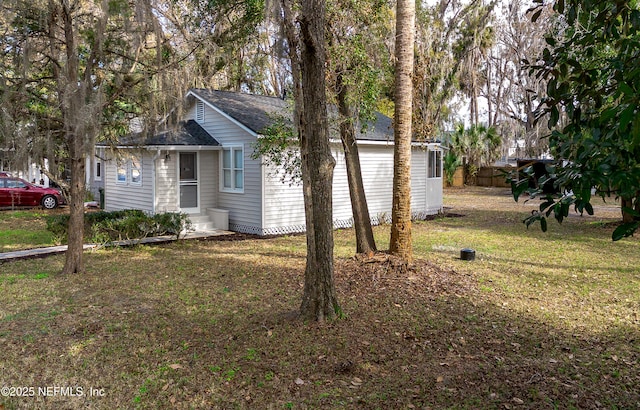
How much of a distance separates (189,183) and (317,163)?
940cm

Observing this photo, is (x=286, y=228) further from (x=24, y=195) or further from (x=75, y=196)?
(x=24, y=195)

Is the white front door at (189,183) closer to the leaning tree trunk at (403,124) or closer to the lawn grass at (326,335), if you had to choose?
the lawn grass at (326,335)

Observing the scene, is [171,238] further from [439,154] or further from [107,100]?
[439,154]

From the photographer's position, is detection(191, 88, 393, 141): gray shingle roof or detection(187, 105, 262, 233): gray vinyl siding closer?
detection(187, 105, 262, 233): gray vinyl siding

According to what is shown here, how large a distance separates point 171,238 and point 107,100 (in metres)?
4.91

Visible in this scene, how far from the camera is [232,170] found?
14.2 meters

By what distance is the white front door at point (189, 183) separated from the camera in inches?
563

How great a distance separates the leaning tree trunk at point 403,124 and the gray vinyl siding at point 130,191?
7.57m

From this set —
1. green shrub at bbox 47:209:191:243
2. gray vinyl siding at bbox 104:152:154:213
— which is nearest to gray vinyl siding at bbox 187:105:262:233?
gray vinyl siding at bbox 104:152:154:213

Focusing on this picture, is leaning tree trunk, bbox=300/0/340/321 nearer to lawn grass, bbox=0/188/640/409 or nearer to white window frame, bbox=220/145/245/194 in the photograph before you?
lawn grass, bbox=0/188/640/409

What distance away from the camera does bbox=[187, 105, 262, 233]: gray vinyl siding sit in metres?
13.5

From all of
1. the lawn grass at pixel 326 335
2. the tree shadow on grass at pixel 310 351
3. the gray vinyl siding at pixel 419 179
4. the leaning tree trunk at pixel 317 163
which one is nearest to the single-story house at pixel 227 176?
the gray vinyl siding at pixel 419 179

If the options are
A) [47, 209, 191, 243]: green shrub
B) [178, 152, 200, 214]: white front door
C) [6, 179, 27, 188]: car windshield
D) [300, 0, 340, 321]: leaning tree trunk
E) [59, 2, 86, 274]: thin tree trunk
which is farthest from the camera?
[6, 179, 27, 188]: car windshield

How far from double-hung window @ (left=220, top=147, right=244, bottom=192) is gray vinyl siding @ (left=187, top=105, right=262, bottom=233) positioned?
0.13 metres
